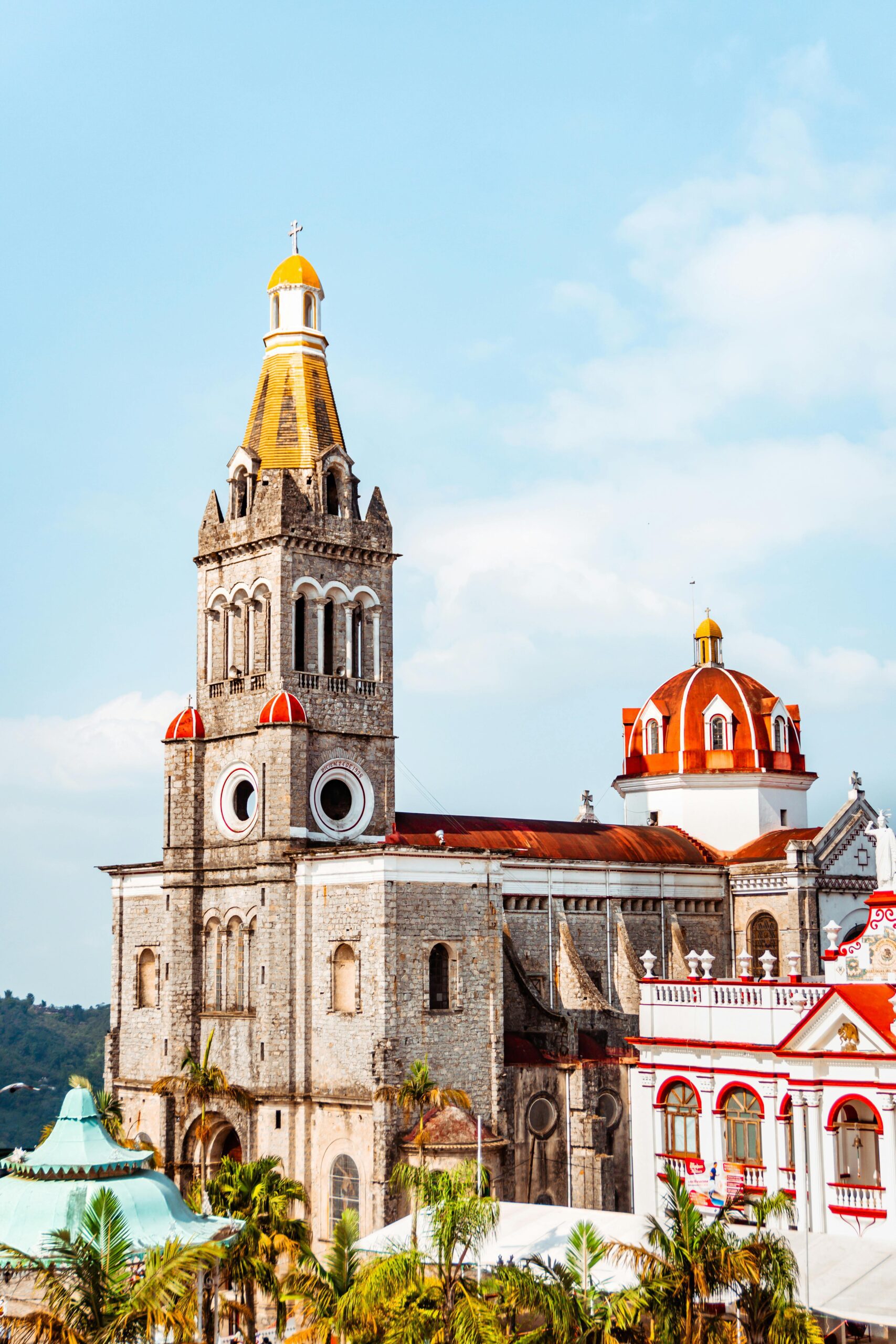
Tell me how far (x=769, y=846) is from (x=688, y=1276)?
37095mm

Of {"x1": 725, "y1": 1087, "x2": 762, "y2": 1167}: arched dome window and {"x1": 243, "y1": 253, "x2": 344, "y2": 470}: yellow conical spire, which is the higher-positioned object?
{"x1": 243, "y1": 253, "x2": 344, "y2": 470}: yellow conical spire

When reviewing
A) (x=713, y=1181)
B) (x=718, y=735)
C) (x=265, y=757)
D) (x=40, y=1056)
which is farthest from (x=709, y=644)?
(x=40, y=1056)

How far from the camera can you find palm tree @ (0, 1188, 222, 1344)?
2227 cm

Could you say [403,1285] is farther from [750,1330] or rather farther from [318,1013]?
[318,1013]

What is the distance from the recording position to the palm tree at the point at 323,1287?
28.1m

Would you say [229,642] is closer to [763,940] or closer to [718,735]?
[718,735]

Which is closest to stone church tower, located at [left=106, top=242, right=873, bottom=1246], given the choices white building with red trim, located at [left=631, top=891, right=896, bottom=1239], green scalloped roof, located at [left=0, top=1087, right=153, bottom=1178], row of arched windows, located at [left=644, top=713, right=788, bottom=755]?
white building with red trim, located at [left=631, top=891, right=896, bottom=1239]

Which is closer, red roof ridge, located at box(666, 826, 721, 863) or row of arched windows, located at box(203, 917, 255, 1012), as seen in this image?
row of arched windows, located at box(203, 917, 255, 1012)

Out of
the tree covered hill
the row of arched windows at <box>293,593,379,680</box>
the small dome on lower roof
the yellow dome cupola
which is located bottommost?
the tree covered hill

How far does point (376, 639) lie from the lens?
57094mm

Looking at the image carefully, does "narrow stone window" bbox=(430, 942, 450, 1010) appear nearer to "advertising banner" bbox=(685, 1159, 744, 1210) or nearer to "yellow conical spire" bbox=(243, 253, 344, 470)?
"advertising banner" bbox=(685, 1159, 744, 1210)

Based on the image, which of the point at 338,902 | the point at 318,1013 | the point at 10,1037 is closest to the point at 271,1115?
the point at 318,1013

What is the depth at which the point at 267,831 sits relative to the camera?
52875mm

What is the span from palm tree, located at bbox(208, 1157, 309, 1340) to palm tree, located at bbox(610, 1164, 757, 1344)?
23.6ft
